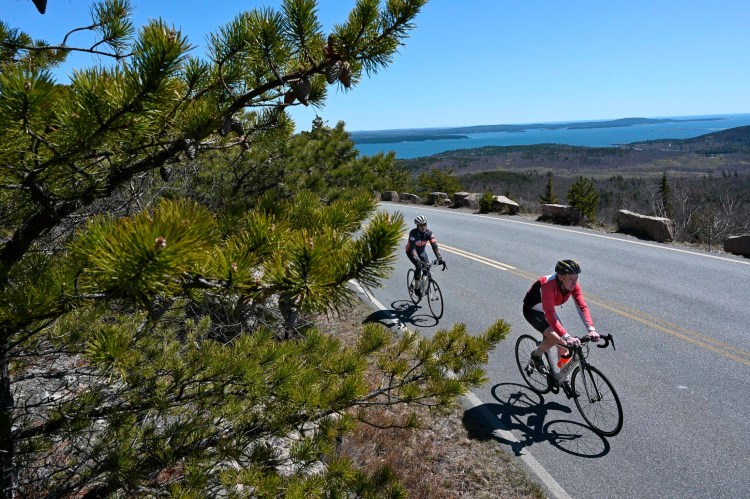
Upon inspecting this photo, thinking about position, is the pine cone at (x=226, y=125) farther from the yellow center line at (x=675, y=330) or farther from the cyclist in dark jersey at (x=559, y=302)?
the yellow center line at (x=675, y=330)

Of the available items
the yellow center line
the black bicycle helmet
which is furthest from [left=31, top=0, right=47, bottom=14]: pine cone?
the yellow center line

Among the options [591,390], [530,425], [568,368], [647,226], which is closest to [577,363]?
[568,368]

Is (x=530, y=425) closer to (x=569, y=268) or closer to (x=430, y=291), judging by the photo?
(x=569, y=268)

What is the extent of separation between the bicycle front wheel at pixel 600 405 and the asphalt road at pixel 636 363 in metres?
0.14

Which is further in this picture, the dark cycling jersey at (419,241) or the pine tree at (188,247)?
the dark cycling jersey at (419,241)

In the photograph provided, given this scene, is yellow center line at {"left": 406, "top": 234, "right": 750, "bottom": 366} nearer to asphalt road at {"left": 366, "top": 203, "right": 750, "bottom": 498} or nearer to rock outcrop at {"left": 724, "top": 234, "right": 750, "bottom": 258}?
asphalt road at {"left": 366, "top": 203, "right": 750, "bottom": 498}

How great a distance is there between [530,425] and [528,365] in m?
0.94

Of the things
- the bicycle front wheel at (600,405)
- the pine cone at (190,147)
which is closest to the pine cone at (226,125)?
the pine cone at (190,147)

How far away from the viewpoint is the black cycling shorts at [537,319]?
20.2 ft

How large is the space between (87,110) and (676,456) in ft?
20.5

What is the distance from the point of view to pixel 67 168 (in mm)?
1662

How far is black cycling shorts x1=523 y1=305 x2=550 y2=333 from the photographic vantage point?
6.16 metres

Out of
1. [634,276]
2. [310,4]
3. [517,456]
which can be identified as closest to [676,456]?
[517,456]

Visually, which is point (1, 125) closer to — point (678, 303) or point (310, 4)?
point (310, 4)
